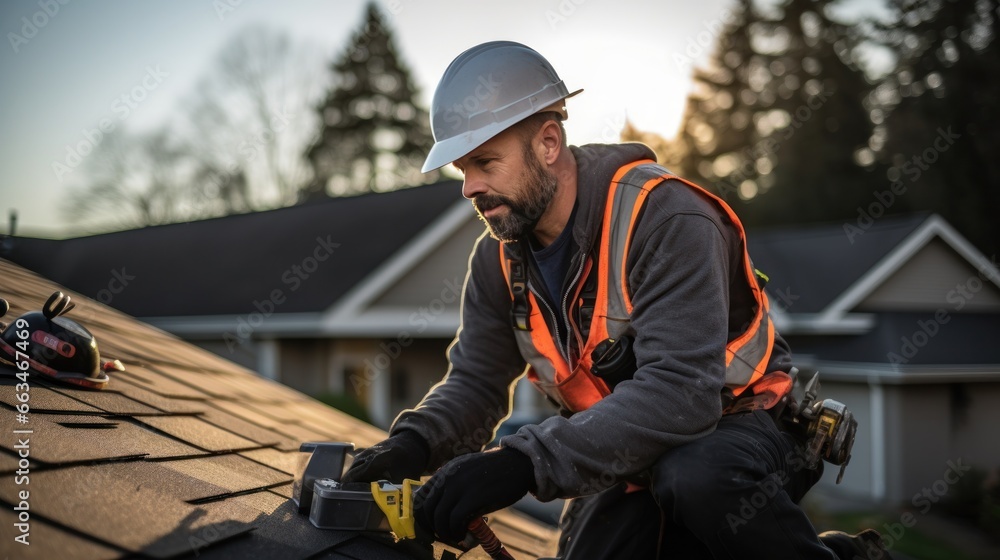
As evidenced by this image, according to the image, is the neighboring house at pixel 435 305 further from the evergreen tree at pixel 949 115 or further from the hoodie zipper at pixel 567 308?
the hoodie zipper at pixel 567 308

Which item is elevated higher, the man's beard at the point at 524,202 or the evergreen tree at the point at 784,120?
the evergreen tree at the point at 784,120

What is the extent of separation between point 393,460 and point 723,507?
0.95m

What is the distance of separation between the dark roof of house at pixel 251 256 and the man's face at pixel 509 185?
419 inches

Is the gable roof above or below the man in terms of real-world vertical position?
Answer: below

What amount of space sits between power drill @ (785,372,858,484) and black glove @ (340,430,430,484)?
Result: 1160mm

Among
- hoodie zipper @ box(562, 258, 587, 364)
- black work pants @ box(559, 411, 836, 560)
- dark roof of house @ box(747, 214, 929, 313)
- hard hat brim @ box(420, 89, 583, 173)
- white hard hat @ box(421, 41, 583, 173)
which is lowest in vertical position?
dark roof of house @ box(747, 214, 929, 313)

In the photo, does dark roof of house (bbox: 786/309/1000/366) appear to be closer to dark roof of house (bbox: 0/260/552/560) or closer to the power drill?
the power drill

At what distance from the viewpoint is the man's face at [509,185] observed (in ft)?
7.99

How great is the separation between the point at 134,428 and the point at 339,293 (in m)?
11.0

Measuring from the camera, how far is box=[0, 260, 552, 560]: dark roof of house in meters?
1.37

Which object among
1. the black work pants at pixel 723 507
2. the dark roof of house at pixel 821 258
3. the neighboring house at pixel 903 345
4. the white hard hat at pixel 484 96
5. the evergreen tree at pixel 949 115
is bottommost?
the neighboring house at pixel 903 345

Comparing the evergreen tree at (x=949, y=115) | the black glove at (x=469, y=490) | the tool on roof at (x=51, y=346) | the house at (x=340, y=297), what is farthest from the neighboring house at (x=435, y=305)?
the black glove at (x=469, y=490)

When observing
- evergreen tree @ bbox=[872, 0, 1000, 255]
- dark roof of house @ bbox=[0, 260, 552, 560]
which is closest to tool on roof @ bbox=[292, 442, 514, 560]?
dark roof of house @ bbox=[0, 260, 552, 560]

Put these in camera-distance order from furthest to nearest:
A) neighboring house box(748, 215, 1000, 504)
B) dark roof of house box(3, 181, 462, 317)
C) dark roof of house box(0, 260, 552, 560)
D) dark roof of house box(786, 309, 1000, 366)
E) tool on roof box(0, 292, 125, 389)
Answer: dark roof of house box(786, 309, 1000, 366) < neighboring house box(748, 215, 1000, 504) < dark roof of house box(3, 181, 462, 317) < tool on roof box(0, 292, 125, 389) < dark roof of house box(0, 260, 552, 560)
